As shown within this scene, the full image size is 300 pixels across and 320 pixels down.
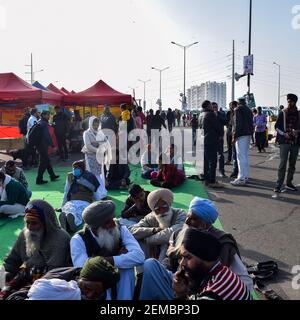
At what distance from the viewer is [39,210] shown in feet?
12.4

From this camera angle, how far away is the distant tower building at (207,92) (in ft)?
511

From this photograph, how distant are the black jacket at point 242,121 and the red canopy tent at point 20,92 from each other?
8.30m

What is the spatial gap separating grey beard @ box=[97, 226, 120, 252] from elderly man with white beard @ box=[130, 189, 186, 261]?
77 cm

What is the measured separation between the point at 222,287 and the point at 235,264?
2.62 ft

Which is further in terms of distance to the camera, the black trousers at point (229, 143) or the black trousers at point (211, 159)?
the black trousers at point (229, 143)

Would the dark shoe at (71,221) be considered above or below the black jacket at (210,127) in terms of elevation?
below

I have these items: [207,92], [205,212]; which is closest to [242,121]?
[205,212]

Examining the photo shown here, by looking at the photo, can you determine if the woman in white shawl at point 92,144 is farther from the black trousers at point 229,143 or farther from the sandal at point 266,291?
the black trousers at point 229,143

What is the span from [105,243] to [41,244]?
1.94 ft

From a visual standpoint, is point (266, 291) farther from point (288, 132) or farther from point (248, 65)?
point (248, 65)

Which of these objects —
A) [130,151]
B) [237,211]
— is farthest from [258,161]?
[237,211]

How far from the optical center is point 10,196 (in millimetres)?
7234

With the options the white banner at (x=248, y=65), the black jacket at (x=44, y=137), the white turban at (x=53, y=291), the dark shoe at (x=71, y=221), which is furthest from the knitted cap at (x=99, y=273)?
the white banner at (x=248, y=65)
